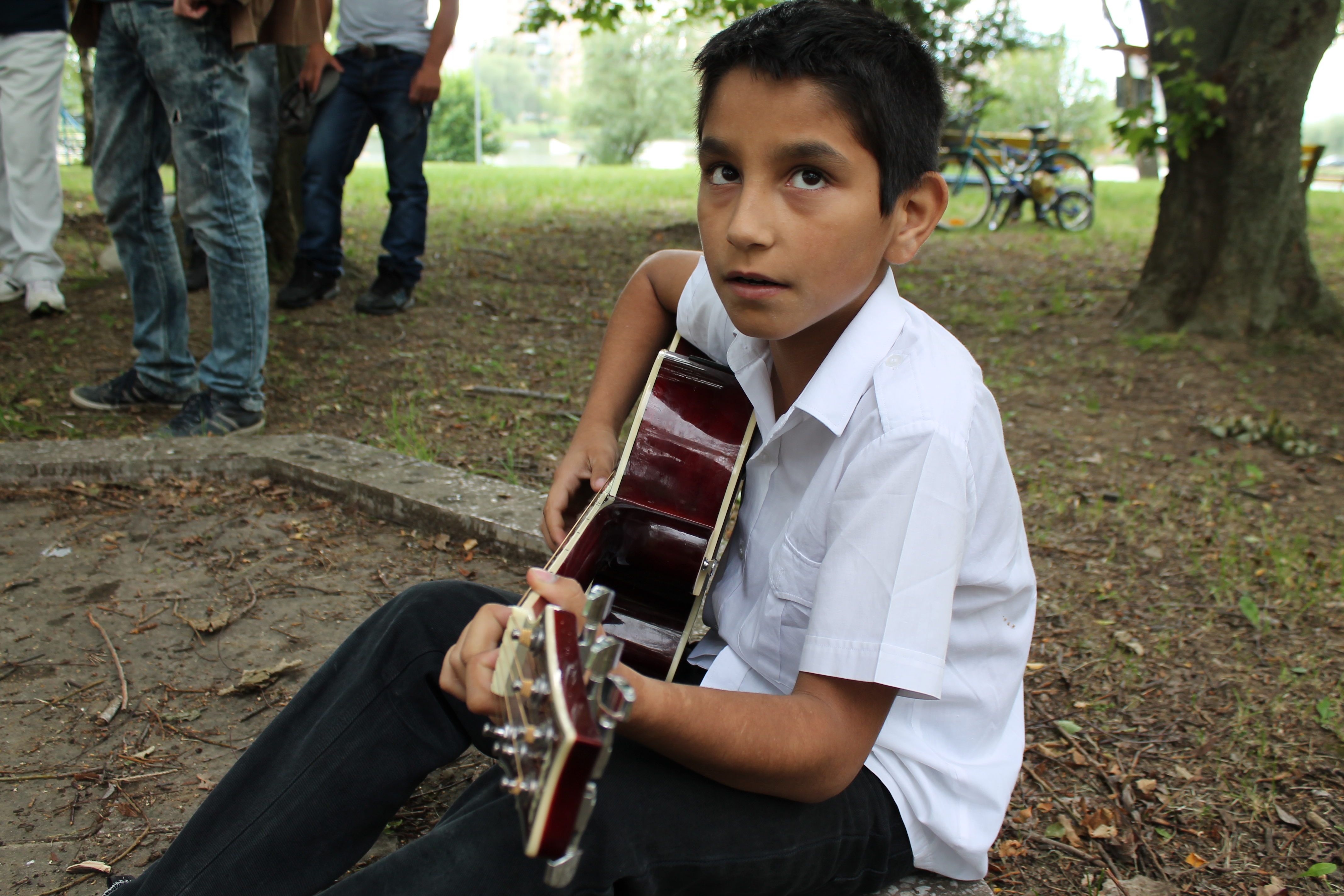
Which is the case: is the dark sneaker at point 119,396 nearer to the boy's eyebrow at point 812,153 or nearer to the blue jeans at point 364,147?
the blue jeans at point 364,147

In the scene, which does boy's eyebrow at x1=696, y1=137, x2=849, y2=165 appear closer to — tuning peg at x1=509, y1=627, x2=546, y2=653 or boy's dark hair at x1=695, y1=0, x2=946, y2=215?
boy's dark hair at x1=695, y1=0, x2=946, y2=215

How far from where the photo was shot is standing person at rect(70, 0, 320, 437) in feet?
11.4

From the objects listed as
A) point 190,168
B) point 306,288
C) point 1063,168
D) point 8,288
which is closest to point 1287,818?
point 190,168

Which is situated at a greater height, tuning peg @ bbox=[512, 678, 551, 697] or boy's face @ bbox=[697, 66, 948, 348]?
boy's face @ bbox=[697, 66, 948, 348]

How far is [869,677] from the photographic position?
1.24 metres

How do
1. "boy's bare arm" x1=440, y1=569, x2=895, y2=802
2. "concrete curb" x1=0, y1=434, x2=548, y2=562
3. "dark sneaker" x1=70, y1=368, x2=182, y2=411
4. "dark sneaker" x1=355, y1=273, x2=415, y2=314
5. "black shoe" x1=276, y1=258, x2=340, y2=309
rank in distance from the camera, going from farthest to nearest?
"dark sneaker" x1=355, y1=273, x2=415, y2=314 → "black shoe" x1=276, y1=258, x2=340, y2=309 → "dark sneaker" x1=70, y1=368, x2=182, y2=411 → "concrete curb" x1=0, y1=434, x2=548, y2=562 → "boy's bare arm" x1=440, y1=569, x2=895, y2=802

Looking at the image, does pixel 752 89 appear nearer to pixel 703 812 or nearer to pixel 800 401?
pixel 800 401

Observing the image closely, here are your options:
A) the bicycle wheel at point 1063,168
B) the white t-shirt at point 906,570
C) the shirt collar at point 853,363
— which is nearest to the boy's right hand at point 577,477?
the white t-shirt at point 906,570

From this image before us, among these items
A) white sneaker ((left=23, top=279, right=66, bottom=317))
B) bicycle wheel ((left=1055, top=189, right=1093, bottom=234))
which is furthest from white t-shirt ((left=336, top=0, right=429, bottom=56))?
bicycle wheel ((left=1055, top=189, right=1093, bottom=234))

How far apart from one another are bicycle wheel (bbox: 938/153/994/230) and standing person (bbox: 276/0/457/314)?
7.30m

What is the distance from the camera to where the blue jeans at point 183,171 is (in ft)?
11.4

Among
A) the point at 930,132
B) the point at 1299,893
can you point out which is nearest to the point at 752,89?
the point at 930,132

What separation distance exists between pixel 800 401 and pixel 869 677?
42cm

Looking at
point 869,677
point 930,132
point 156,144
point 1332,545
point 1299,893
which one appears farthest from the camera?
point 156,144
